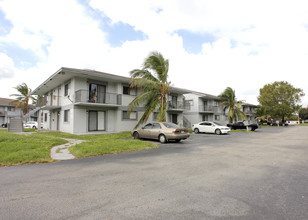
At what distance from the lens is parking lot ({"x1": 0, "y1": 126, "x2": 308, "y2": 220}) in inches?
115

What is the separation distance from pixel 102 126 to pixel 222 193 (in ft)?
55.0

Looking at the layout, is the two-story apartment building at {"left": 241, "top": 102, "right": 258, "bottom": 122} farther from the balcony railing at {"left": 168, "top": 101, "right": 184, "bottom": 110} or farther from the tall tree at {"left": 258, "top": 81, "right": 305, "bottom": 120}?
the balcony railing at {"left": 168, "top": 101, "right": 184, "bottom": 110}

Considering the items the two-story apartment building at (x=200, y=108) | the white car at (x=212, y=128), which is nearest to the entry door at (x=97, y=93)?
the white car at (x=212, y=128)

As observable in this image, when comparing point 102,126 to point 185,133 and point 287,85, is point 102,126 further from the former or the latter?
point 287,85

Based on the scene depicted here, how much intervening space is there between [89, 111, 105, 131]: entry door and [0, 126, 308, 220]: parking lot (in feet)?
41.1

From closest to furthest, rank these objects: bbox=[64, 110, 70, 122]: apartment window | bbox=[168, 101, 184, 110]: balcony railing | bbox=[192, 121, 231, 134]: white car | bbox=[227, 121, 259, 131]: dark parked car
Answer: bbox=[64, 110, 70, 122]: apartment window → bbox=[192, 121, 231, 134]: white car → bbox=[168, 101, 184, 110]: balcony railing → bbox=[227, 121, 259, 131]: dark parked car

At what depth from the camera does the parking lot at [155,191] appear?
2.91 metres

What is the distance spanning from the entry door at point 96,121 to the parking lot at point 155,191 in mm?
12536

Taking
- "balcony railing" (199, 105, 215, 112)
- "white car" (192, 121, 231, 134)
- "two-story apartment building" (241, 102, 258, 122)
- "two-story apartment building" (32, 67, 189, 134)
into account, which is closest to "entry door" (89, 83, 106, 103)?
"two-story apartment building" (32, 67, 189, 134)

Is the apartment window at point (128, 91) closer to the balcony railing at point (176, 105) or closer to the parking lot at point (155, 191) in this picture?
the balcony railing at point (176, 105)

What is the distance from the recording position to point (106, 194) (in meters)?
3.63

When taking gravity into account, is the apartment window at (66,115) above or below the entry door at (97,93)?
below

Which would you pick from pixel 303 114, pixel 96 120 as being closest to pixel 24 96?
pixel 96 120

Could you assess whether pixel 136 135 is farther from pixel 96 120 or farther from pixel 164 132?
pixel 96 120
